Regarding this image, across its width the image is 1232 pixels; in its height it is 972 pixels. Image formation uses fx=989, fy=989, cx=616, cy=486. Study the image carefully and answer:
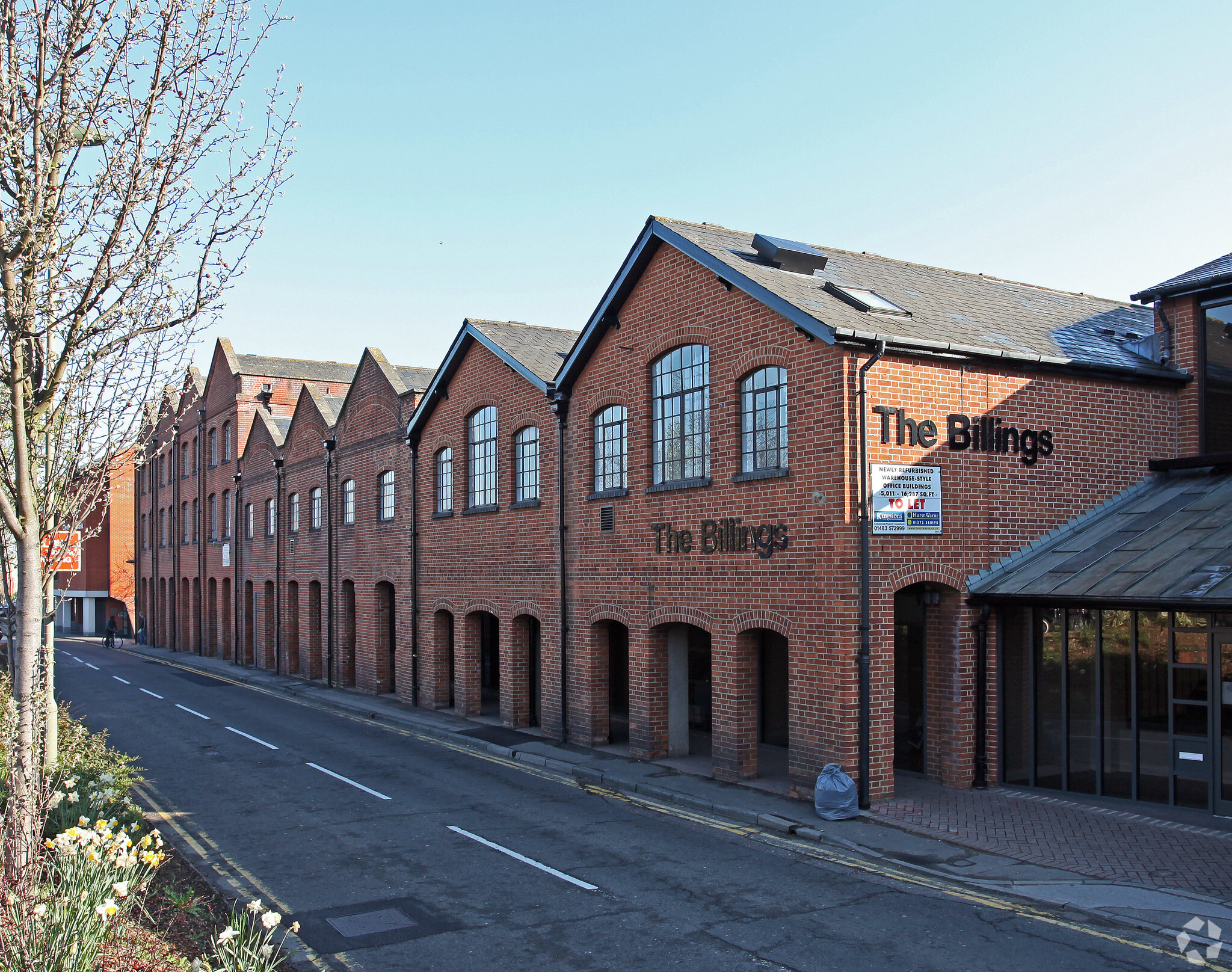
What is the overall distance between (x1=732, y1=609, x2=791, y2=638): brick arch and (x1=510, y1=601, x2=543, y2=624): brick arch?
241 inches

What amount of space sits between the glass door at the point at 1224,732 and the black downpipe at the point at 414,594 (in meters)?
18.2

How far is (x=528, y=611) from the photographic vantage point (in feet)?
67.9

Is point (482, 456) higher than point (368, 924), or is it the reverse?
point (482, 456)

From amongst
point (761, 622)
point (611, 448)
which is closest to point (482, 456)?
point (611, 448)

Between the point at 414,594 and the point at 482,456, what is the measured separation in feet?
15.6

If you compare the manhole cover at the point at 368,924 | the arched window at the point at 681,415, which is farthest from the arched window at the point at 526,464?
the manhole cover at the point at 368,924

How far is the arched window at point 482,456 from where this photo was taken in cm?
2256

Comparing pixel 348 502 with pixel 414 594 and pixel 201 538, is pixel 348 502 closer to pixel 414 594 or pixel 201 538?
pixel 414 594

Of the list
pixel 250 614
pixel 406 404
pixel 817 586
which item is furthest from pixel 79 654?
pixel 817 586

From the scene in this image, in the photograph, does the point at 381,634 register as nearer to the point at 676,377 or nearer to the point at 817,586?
Result: the point at 676,377

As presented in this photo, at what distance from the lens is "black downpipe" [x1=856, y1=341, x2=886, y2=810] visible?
13.2 metres

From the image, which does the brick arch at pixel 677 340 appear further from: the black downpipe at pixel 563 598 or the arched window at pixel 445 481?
the arched window at pixel 445 481

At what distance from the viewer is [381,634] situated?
27.7 m

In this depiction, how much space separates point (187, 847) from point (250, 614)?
96.8ft
